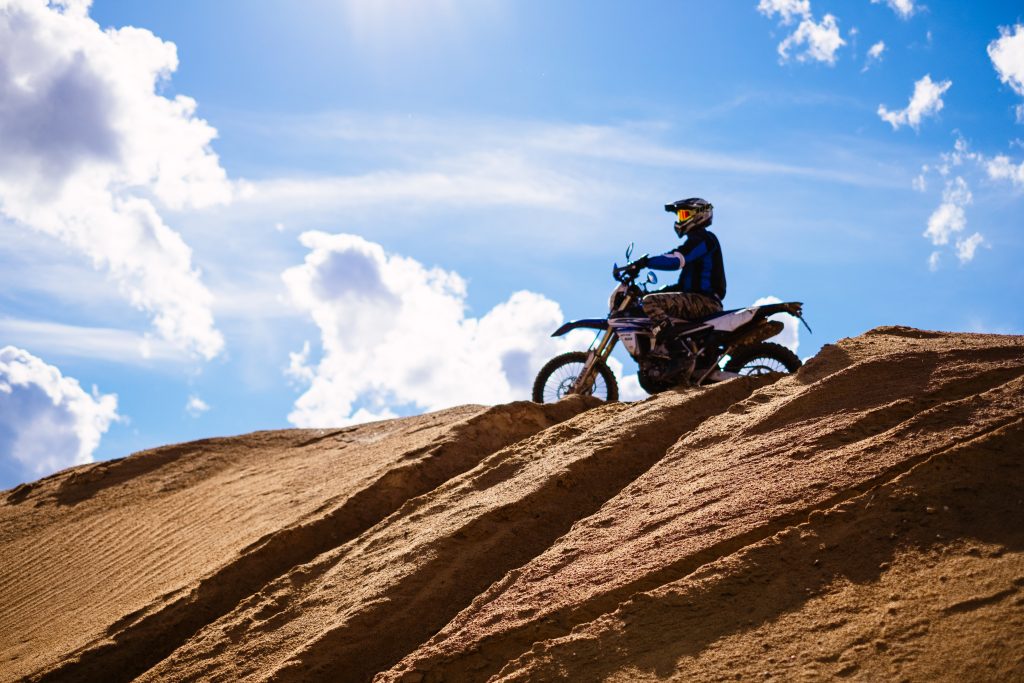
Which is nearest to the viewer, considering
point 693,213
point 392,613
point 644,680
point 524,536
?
point 644,680

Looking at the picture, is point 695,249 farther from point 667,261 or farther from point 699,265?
point 667,261

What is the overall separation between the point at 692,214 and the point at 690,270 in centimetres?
62

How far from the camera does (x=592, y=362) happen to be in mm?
10484

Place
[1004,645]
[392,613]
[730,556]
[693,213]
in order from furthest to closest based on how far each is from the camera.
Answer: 1. [693,213]
2. [392,613]
3. [730,556]
4. [1004,645]

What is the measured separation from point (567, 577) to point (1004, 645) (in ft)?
7.37

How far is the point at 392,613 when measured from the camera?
6.09m

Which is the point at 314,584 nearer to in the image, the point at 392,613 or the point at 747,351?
the point at 392,613

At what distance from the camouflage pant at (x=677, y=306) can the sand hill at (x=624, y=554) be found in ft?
3.95

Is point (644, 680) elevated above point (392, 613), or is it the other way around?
point (392, 613)

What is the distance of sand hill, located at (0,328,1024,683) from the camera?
4414 millimetres

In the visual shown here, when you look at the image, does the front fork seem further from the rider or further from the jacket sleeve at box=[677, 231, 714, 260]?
the jacket sleeve at box=[677, 231, 714, 260]

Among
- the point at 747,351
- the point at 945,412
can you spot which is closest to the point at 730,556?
the point at 945,412

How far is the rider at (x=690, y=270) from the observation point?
32.9 ft

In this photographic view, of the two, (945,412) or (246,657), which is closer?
(945,412)
